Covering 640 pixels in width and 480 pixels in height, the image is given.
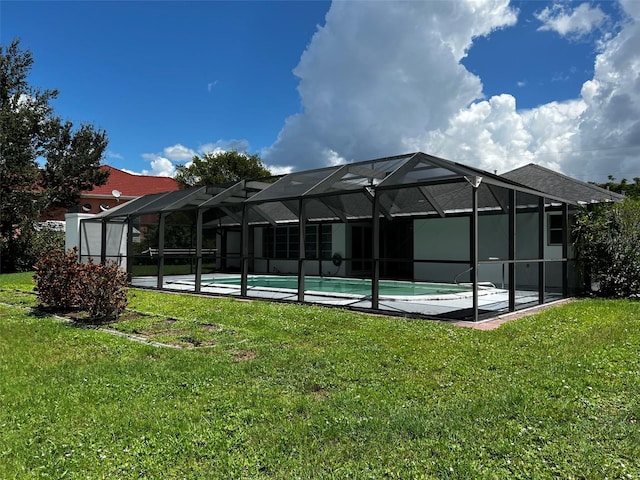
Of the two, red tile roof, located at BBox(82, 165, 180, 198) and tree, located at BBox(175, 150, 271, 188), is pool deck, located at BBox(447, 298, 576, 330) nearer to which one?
tree, located at BBox(175, 150, 271, 188)

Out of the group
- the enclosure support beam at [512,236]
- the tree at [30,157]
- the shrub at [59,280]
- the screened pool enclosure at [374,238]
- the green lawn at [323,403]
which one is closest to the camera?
the green lawn at [323,403]

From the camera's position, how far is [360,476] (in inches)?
105

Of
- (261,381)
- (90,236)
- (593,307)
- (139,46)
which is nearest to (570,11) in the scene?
(593,307)

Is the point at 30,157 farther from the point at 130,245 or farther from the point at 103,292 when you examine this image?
the point at 103,292

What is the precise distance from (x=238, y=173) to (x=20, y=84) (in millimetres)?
14608

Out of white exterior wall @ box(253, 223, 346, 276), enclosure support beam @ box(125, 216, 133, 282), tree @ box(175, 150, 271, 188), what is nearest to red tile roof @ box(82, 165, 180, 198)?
tree @ box(175, 150, 271, 188)

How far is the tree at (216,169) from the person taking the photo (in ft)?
109

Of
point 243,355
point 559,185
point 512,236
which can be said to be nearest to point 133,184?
point 559,185

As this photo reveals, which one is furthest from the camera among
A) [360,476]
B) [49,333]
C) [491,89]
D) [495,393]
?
[491,89]

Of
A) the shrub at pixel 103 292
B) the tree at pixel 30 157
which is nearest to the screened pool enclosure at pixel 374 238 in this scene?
the shrub at pixel 103 292

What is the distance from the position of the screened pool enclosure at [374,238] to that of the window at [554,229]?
0.09ft

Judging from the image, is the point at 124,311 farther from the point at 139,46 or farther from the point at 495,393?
the point at 139,46

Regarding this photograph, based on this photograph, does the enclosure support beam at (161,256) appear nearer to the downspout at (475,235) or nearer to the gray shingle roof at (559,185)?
the downspout at (475,235)

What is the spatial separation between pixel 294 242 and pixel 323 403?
1708 centimetres
